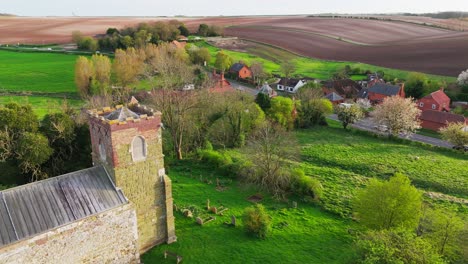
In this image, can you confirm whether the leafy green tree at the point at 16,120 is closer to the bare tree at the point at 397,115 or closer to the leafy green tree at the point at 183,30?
the bare tree at the point at 397,115

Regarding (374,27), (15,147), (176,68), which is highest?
(374,27)

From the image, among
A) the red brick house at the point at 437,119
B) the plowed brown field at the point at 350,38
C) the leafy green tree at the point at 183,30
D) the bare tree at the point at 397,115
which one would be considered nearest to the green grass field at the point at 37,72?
the plowed brown field at the point at 350,38

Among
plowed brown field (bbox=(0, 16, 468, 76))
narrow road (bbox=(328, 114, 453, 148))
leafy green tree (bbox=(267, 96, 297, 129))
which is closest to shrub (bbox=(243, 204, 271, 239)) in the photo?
leafy green tree (bbox=(267, 96, 297, 129))

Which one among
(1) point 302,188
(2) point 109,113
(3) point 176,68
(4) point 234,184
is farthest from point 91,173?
(3) point 176,68

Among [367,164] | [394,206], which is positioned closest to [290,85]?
[367,164]

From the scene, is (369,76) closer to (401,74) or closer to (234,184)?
(401,74)

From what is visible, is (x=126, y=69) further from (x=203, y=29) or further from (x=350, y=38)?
(x=350, y=38)

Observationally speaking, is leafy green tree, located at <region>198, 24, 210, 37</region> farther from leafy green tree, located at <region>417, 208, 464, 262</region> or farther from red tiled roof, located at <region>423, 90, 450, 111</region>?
leafy green tree, located at <region>417, 208, 464, 262</region>
